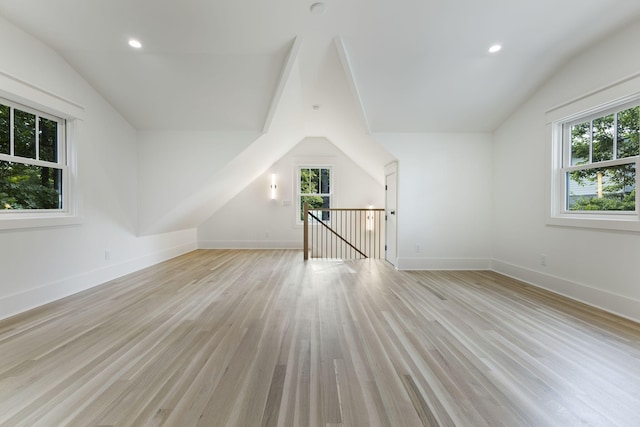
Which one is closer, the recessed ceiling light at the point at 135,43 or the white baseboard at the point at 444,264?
the recessed ceiling light at the point at 135,43

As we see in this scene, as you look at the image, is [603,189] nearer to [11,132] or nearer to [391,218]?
[391,218]

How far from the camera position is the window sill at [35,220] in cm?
252

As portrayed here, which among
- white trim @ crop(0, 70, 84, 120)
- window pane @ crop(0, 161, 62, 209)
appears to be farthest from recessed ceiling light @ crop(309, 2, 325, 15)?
window pane @ crop(0, 161, 62, 209)

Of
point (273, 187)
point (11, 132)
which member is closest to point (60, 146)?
point (11, 132)

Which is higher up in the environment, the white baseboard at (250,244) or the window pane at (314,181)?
the window pane at (314,181)

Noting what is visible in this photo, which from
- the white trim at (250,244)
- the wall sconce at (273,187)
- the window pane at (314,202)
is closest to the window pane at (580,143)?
the window pane at (314,202)

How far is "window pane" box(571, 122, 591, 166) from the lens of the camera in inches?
122

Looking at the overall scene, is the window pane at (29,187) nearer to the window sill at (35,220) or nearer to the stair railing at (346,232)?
the window sill at (35,220)

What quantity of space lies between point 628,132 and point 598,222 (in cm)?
92

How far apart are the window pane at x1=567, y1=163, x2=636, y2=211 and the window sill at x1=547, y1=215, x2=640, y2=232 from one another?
0.12 m

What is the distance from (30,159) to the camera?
280cm

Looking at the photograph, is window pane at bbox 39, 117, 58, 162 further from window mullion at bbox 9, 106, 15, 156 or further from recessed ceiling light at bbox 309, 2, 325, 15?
recessed ceiling light at bbox 309, 2, 325, 15

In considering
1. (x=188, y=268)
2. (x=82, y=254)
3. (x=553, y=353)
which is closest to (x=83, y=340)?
(x=82, y=254)

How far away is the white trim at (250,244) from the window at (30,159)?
3.81 meters
